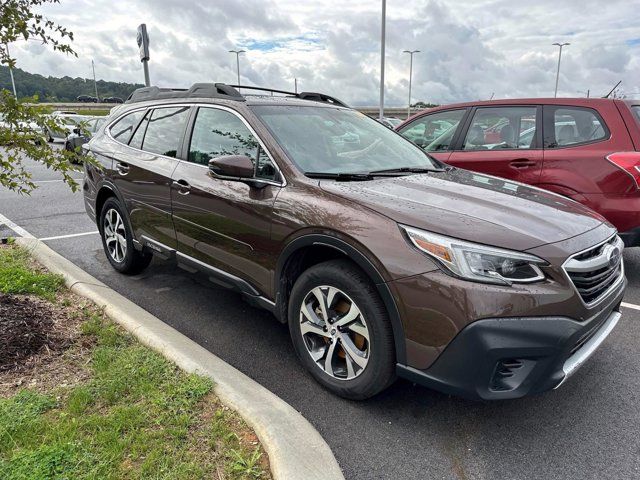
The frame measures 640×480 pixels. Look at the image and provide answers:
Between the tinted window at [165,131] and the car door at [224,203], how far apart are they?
183 millimetres

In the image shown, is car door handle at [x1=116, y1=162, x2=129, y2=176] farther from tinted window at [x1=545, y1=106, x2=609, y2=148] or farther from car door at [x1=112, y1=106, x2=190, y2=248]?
tinted window at [x1=545, y1=106, x2=609, y2=148]

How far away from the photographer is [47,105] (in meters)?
2.91

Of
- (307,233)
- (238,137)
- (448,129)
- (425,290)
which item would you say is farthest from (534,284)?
(448,129)

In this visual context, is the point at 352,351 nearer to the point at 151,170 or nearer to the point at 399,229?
the point at 399,229

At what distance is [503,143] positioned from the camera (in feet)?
17.4

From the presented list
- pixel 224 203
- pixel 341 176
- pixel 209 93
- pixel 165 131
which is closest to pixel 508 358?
pixel 341 176

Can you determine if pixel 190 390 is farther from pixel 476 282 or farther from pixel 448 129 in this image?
pixel 448 129

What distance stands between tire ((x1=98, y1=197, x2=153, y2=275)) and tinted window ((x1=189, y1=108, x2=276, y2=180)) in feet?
4.34

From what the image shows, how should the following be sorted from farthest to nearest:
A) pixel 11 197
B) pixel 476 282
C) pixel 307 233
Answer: pixel 11 197, pixel 307 233, pixel 476 282

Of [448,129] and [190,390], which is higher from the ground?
[448,129]

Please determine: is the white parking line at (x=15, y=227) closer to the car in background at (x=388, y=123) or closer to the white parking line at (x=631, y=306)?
the car in background at (x=388, y=123)

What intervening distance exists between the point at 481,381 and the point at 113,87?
83625mm

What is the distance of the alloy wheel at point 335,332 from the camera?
106 inches

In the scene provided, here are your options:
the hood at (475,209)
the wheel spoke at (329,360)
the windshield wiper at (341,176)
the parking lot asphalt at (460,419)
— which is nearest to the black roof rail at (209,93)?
the windshield wiper at (341,176)
